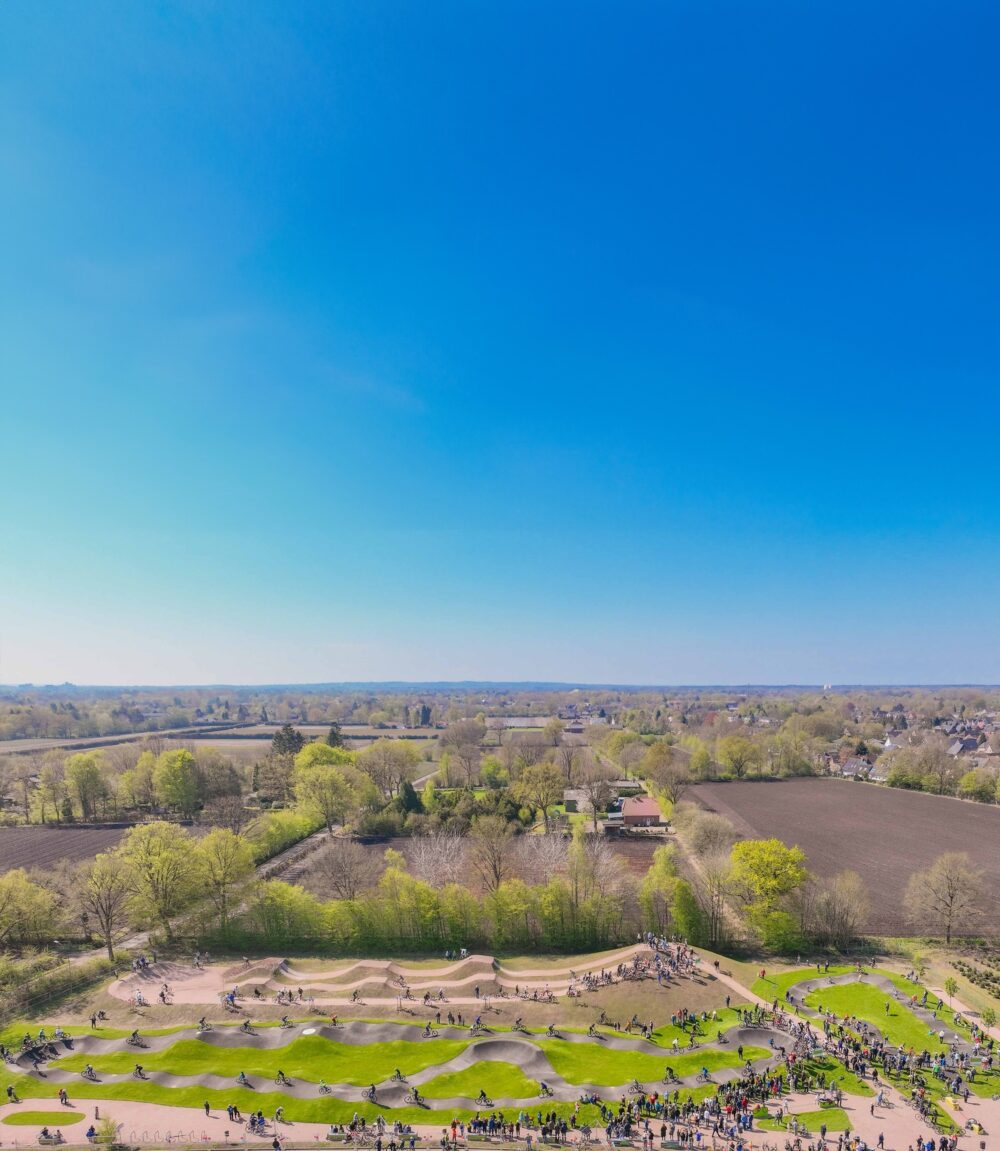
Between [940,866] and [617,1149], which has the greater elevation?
[940,866]

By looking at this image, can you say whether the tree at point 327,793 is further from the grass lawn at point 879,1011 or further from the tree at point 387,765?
the grass lawn at point 879,1011

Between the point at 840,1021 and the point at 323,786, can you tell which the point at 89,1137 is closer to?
the point at 840,1021

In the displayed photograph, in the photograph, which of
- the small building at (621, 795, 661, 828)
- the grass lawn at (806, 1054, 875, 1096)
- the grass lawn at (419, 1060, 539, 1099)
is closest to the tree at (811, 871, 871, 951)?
the grass lawn at (806, 1054, 875, 1096)

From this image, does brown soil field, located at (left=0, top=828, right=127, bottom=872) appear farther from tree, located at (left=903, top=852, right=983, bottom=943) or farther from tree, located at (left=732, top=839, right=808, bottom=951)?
tree, located at (left=903, top=852, right=983, bottom=943)

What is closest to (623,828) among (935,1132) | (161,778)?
(935,1132)

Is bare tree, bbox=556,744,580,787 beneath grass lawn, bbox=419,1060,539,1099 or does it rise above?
above

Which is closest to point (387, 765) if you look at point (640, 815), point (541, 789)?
point (541, 789)

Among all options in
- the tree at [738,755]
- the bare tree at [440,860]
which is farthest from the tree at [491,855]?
the tree at [738,755]
